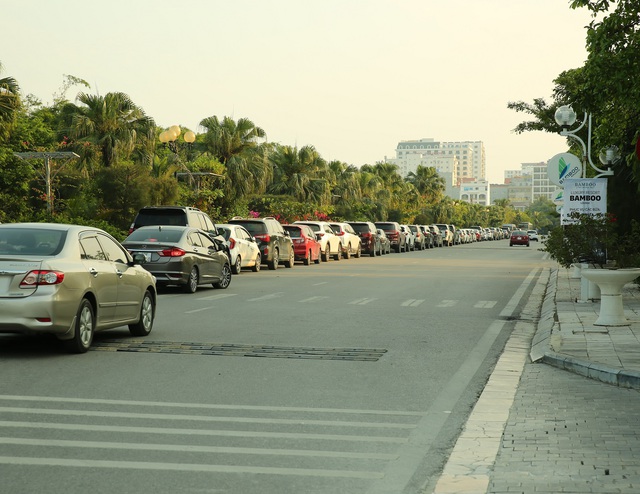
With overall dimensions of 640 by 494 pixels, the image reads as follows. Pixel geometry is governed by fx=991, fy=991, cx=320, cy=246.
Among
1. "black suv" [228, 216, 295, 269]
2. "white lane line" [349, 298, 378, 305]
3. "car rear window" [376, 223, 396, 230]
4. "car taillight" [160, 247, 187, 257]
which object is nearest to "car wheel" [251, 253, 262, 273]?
"black suv" [228, 216, 295, 269]

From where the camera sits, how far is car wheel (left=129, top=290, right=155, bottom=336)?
1292 centimetres

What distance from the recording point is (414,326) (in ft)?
48.1

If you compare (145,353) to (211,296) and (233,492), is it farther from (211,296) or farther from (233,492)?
(211,296)

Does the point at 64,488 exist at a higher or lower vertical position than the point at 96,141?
lower

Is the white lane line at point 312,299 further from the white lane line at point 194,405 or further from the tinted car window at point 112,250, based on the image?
the white lane line at point 194,405

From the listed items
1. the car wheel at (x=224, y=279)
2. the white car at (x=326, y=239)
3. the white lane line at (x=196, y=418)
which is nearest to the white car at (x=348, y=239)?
the white car at (x=326, y=239)

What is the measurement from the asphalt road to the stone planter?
1405 mm

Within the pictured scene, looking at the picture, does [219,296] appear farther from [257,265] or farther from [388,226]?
[388,226]

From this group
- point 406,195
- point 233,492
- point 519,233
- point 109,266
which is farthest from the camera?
point 406,195

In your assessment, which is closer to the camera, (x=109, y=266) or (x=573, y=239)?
(x=109, y=266)

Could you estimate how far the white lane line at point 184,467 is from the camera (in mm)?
5836

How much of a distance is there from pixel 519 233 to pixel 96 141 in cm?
4350

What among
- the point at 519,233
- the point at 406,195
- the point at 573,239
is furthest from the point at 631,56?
the point at 406,195

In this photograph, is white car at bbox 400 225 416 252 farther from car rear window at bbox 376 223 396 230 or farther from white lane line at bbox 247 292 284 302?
white lane line at bbox 247 292 284 302
